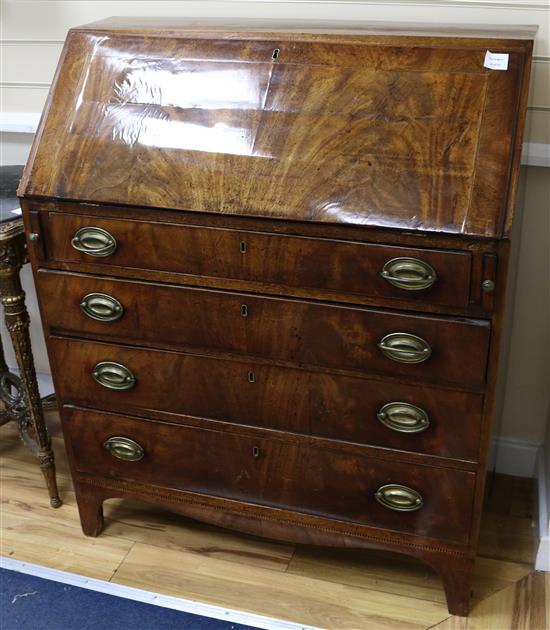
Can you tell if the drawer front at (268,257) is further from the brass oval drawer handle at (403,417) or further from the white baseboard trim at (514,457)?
the white baseboard trim at (514,457)

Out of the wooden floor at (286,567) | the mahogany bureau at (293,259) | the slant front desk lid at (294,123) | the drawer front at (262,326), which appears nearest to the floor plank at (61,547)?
the wooden floor at (286,567)

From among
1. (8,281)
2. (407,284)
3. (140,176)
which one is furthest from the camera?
(8,281)

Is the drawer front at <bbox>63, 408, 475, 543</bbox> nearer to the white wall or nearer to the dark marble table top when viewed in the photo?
the dark marble table top

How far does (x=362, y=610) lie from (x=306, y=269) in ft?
2.76

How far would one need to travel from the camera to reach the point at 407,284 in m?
1.54

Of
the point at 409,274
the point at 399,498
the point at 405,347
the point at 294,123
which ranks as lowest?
the point at 399,498

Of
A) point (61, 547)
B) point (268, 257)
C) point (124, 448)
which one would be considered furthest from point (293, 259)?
point (61, 547)

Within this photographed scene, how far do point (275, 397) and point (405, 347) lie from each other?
12.7 inches

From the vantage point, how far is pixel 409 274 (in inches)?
60.5

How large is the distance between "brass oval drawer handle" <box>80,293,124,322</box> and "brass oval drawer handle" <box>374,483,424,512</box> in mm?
691

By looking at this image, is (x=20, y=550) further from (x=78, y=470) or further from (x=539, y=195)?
(x=539, y=195)

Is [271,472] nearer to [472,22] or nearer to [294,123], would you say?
[294,123]

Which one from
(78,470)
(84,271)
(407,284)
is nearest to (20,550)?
(78,470)

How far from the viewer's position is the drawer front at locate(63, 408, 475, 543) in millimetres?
1745
